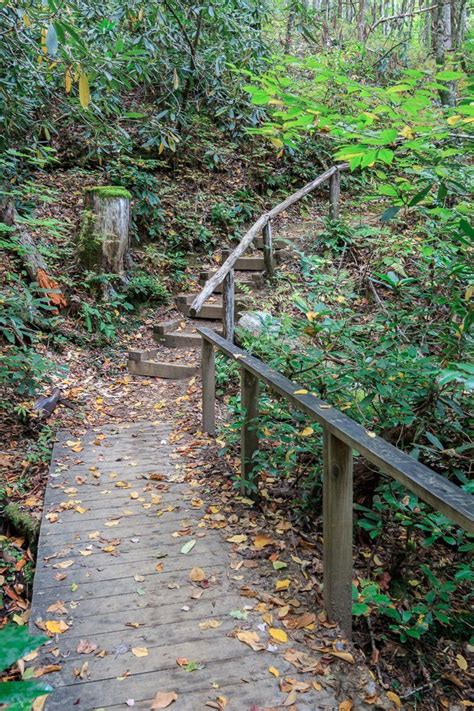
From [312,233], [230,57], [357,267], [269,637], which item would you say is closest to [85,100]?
[269,637]

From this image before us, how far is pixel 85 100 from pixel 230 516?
104 inches

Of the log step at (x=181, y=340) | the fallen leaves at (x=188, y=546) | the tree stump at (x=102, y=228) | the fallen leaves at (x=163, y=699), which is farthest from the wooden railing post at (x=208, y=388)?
the tree stump at (x=102, y=228)

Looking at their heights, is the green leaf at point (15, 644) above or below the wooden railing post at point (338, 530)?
above

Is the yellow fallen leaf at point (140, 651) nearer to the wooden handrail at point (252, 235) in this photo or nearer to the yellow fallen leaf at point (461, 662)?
the yellow fallen leaf at point (461, 662)

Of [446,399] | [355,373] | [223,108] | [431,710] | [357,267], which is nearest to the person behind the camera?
[431,710]

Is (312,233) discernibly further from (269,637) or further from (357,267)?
(269,637)

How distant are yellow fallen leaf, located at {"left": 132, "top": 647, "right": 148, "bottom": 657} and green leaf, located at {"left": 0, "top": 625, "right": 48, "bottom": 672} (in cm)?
165

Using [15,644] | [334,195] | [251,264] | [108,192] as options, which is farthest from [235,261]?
[15,644]

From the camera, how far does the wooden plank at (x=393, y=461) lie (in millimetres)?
1633

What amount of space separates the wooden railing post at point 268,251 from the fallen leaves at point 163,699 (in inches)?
249

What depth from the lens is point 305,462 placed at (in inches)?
147

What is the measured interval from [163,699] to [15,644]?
1.51m

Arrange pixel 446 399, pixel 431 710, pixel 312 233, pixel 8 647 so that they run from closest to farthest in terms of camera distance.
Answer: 1. pixel 8 647
2. pixel 431 710
3. pixel 446 399
4. pixel 312 233

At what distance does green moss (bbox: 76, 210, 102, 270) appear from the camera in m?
7.66
